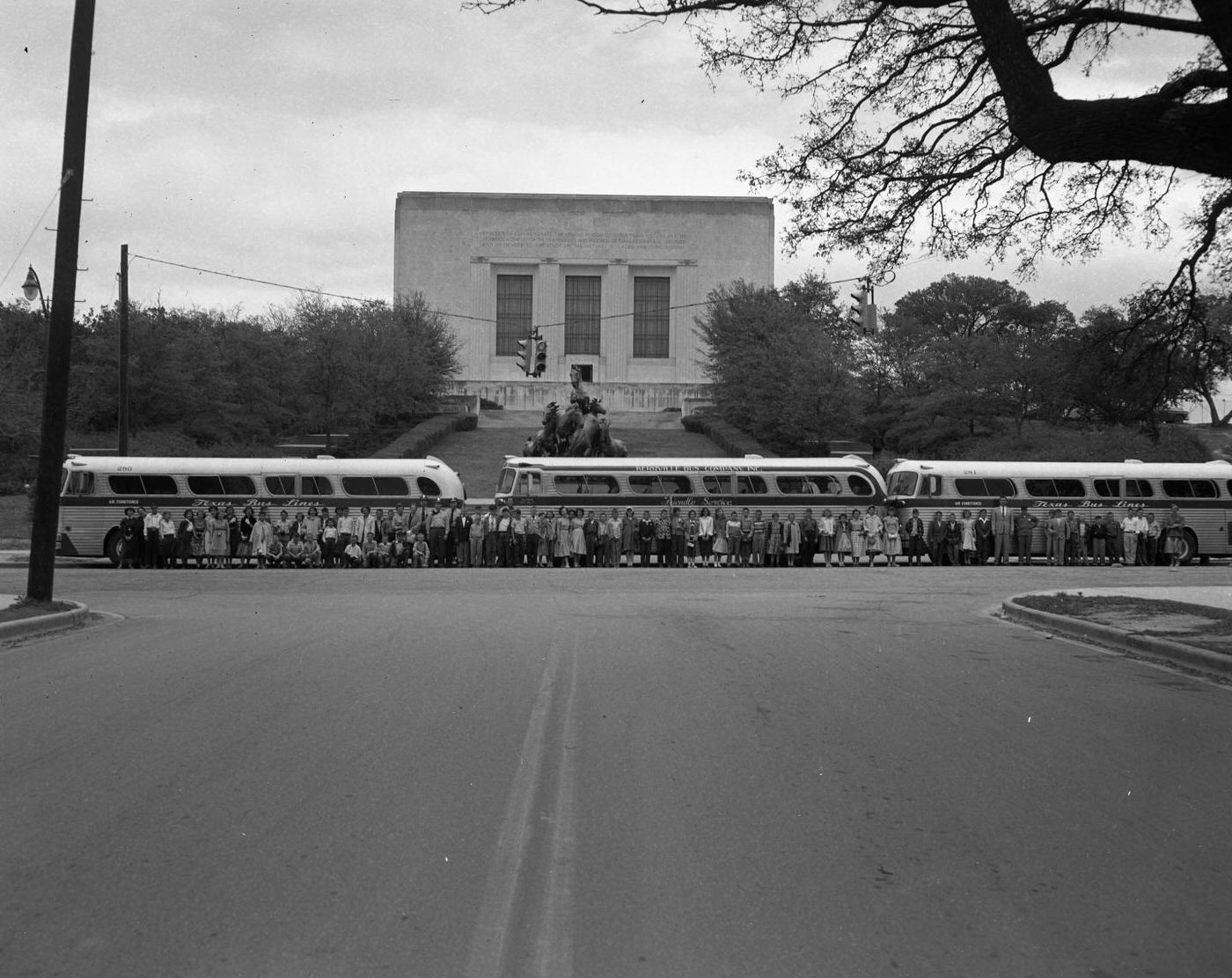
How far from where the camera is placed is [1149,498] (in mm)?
36938

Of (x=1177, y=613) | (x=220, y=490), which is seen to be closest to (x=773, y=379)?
(x=220, y=490)

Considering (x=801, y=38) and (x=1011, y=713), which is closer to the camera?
(x=1011, y=713)

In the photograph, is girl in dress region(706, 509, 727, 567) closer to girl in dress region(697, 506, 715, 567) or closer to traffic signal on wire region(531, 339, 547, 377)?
girl in dress region(697, 506, 715, 567)

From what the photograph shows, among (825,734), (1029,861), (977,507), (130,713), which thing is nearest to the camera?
(1029,861)

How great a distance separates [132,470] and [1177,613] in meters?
26.5

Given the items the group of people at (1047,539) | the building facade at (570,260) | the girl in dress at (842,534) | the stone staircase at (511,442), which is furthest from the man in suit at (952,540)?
the building facade at (570,260)

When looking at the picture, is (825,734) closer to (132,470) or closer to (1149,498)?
(132,470)

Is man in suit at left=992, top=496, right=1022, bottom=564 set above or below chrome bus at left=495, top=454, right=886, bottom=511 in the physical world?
below

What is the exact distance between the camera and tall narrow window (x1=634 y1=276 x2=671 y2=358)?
9569 cm

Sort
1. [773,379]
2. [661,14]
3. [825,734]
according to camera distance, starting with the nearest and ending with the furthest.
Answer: [825,734]
[661,14]
[773,379]

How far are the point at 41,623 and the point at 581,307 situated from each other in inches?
3217

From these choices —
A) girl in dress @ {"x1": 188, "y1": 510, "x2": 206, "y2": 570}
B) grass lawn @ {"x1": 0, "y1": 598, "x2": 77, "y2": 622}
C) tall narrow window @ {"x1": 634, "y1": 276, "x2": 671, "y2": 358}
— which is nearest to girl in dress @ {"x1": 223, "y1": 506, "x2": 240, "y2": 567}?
girl in dress @ {"x1": 188, "y1": 510, "x2": 206, "y2": 570}

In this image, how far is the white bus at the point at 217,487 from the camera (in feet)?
111

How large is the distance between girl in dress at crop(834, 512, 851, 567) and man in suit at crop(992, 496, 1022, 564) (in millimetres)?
3894
